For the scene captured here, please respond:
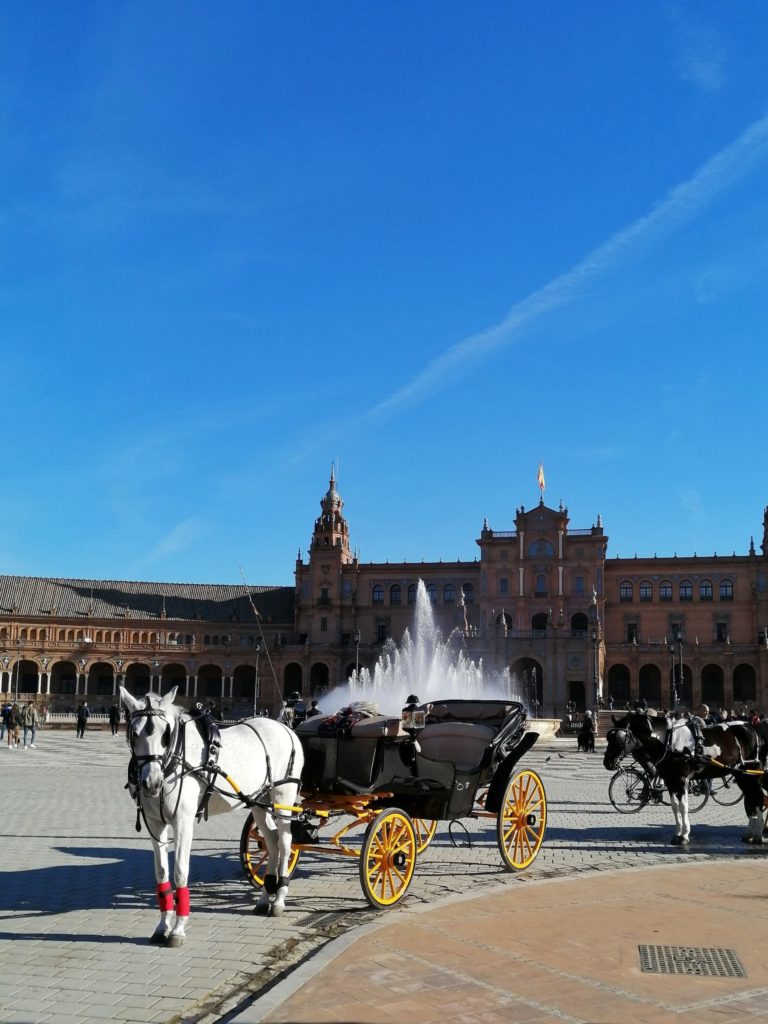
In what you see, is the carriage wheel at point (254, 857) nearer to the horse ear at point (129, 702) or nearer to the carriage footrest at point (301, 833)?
the carriage footrest at point (301, 833)

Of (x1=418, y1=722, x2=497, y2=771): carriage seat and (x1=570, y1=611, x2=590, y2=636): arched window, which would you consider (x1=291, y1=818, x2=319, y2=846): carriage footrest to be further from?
(x1=570, y1=611, x2=590, y2=636): arched window

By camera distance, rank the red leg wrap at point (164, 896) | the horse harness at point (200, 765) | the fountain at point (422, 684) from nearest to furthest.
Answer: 1. the red leg wrap at point (164, 896)
2. the horse harness at point (200, 765)
3. the fountain at point (422, 684)

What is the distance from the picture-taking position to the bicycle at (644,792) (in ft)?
46.9

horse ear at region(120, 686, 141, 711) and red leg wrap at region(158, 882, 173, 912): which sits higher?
horse ear at region(120, 686, 141, 711)

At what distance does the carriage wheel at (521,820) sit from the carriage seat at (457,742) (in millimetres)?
484

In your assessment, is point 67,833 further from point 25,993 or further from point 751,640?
point 751,640

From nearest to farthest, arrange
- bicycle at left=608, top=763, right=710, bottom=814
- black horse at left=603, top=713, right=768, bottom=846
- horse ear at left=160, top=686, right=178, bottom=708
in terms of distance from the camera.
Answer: horse ear at left=160, top=686, right=178, bottom=708
black horse at left=603, top=713, right=768, bottom=846
bicycle at left=608, top=763, right=710, bottom=814

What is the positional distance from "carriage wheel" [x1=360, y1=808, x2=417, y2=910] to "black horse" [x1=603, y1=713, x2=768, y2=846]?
4.85 metres

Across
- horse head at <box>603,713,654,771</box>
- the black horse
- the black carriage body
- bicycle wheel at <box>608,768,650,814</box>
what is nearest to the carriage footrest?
the black carriage body

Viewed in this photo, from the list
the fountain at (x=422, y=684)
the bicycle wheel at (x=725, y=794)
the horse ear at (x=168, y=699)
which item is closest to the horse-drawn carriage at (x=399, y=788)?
the horse ear at (x=168, y=699)

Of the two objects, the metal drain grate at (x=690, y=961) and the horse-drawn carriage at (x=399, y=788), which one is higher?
the horse-drawn carriage at (x=399, y=788)

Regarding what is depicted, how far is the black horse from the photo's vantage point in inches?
501

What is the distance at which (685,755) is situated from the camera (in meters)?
12.8

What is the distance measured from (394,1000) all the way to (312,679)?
272 feet
